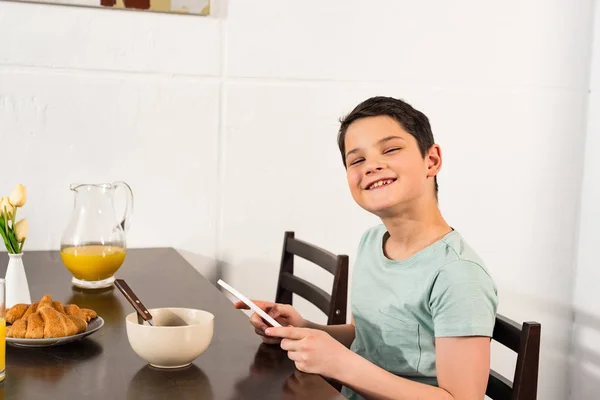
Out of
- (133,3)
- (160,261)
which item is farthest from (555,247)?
(133,3)

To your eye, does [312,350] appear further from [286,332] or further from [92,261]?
[92,261]

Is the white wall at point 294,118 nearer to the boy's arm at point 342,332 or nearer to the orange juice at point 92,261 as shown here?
the orange juice at point 92,261

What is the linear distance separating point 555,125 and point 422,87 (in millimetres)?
446

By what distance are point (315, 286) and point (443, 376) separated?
24.4 inches

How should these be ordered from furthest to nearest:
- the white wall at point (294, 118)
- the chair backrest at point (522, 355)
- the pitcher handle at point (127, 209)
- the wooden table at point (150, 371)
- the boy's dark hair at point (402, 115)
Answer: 1. the white wall at point (294, 118)
2. the pitcher handle at point (127, 209)
3. the boy's dark hair at point (402, 115)
4. the chair backrest at point (522, 355)
5. the wooden table at point (150, 371)

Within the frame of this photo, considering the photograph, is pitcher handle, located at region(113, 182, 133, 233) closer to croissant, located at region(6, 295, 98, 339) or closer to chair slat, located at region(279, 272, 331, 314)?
chair slat, located at region(279, 272, 331, 314)

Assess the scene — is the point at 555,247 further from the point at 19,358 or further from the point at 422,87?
the point at 19,358

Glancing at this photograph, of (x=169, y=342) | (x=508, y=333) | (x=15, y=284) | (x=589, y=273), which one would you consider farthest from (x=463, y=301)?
(x=589, y=273)

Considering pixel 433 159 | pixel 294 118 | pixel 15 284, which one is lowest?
pixel 15 284

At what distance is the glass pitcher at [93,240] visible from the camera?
1.41 meters

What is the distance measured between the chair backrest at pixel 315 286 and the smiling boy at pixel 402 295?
0.13 meters

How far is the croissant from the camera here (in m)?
0.99

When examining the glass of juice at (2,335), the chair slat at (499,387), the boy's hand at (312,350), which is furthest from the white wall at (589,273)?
the glass of juice at (2,335)

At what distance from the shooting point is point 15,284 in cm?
119
